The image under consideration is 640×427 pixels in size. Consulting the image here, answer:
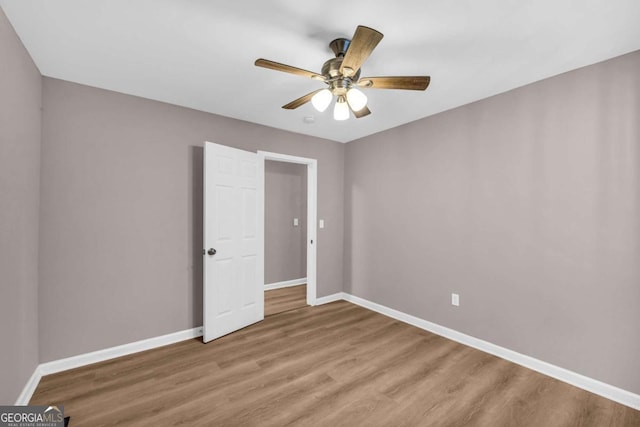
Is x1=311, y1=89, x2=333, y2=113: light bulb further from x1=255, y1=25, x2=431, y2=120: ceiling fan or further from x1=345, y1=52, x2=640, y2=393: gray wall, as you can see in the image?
x1=345, y1=52, x2=640, y2=393: gray wall

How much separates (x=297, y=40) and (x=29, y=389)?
10.2 feet

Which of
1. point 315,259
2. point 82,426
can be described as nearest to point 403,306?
point 315,259

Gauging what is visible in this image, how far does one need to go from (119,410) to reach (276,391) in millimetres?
1046

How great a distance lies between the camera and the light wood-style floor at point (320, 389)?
1840 millimetres

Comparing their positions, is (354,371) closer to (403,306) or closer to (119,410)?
(403,306)

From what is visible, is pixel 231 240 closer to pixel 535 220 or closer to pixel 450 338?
pixel 450 338

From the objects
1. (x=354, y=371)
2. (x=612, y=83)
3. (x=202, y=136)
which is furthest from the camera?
(x=202, y=136)

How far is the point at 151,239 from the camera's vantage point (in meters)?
2.79

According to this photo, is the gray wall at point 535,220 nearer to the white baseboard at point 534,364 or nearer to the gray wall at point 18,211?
the white baseboard at point 534,364

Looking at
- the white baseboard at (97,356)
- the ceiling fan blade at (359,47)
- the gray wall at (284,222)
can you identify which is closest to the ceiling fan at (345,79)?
the ceiling fan blade at (359,47)

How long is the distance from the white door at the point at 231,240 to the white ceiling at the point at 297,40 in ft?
2.66

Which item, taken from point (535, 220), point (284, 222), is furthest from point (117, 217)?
point (535, 220)

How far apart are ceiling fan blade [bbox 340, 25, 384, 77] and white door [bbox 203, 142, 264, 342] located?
5.84 feet

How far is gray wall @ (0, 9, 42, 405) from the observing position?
165 centimetres
